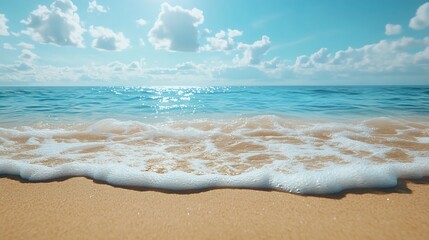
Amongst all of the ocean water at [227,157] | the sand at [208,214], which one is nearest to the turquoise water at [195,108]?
the ocean water at [227,157]

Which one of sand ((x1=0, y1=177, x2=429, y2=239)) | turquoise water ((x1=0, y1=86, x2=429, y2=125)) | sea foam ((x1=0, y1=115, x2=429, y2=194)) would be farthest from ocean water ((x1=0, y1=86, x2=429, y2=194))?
turquoise water ((x1=0, y1=86, x2=429, y2=125))

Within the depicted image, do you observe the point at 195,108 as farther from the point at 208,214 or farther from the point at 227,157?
the point at 208,214

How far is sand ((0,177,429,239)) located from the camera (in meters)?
1.91

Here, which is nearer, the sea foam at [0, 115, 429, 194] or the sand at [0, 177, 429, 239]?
the sand at [0, 177, 429, 239]

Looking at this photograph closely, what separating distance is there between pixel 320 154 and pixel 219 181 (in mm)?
1878

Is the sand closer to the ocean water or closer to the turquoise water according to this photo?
the ocean water

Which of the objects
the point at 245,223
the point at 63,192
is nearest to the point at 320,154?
the point at 245,223

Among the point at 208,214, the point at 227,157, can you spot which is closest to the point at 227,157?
the point at 227,157

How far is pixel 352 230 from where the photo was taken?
1.93 m

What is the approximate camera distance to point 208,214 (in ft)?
7.17

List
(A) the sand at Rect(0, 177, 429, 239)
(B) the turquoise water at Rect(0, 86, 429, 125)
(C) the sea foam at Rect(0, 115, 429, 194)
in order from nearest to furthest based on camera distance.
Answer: (A) the sand at Rect(0, 177, 429, 239)
(C) the sea foam at Rect(0, 115, 429, 194)
(B) the turquoise water at Rect(0, 86, 429, 125)

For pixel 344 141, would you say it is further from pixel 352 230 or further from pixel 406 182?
pixel 352 230

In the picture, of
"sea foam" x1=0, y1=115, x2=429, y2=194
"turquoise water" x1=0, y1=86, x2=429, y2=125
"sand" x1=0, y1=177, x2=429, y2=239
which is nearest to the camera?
"sand" x1=0, y1=177, x2=429, y2=239

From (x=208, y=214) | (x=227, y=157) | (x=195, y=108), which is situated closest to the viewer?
(x=208, y=214)
